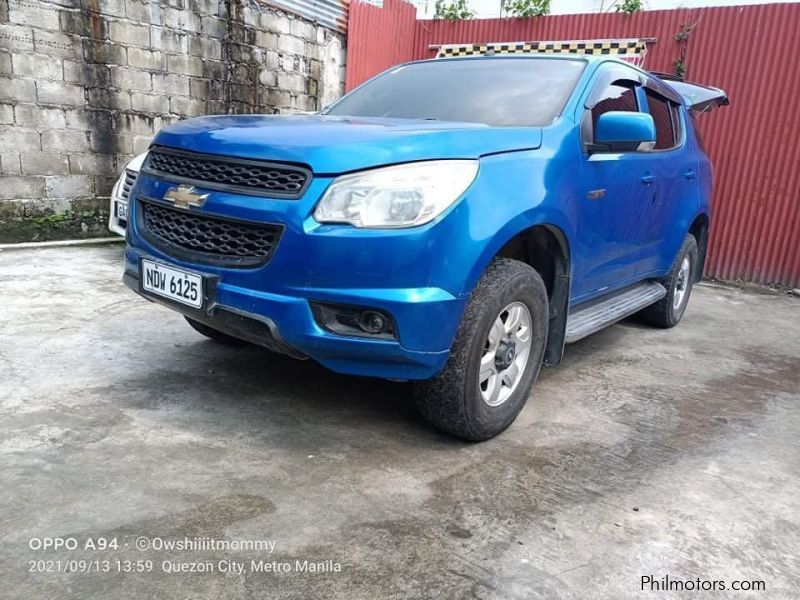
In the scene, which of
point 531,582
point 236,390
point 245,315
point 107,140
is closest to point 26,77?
point 107,140

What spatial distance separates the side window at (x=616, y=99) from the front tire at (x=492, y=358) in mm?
1111

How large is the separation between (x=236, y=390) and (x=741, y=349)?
11.6 feet

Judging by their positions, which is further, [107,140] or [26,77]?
[107,140]

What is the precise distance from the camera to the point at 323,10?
7.84 metres

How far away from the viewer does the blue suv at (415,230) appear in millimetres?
2348

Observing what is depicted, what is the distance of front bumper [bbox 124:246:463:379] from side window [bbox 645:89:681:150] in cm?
259

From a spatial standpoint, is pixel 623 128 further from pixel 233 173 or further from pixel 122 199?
pixel 122 199

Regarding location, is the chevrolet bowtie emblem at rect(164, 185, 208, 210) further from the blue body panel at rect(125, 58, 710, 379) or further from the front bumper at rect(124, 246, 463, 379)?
the front bumper at rect(124, 246, 463, 379)

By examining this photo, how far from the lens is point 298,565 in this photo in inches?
76.3

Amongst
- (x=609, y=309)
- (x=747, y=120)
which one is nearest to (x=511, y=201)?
(x=609, y=309)

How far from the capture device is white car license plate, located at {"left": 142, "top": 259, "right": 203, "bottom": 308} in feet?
8.50

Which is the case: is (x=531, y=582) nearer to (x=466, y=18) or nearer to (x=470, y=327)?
(x=470, y=327)

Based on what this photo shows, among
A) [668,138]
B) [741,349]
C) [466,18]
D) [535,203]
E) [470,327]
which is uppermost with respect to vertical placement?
[466,18]

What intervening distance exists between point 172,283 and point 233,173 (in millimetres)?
535
